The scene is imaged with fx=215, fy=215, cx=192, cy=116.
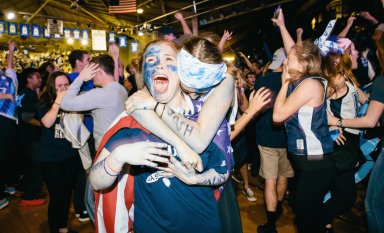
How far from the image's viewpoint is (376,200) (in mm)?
1603

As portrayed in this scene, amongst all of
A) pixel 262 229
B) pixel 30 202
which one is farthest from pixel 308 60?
pixel 30 202

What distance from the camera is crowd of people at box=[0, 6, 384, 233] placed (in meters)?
0.98

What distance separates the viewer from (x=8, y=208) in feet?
10.2

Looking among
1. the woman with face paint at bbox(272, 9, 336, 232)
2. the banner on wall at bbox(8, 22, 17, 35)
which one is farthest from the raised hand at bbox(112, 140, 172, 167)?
the banner on wall at bbox(8, 22, 17, 35)

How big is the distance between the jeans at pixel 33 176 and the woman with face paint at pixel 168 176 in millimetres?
2892

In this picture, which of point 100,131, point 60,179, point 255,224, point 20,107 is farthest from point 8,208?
point 255,224

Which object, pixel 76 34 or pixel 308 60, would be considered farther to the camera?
pixel 76 34

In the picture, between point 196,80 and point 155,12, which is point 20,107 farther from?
point 155,12

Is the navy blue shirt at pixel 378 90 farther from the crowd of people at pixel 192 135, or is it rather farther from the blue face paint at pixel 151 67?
the blue face paint at pixel 151 67

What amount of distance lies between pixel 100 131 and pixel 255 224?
2100 millimetres

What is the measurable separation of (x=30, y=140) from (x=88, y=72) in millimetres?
2018

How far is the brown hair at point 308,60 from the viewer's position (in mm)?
1766

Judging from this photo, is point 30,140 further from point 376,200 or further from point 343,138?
point 376,200

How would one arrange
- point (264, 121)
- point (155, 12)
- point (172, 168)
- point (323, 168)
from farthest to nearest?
point (155, 12), point (264, 121), point (323, 168), point (172, 168)
